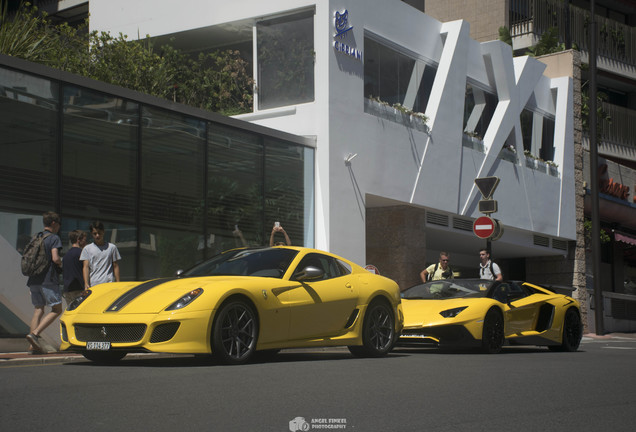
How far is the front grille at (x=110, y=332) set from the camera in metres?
8.55

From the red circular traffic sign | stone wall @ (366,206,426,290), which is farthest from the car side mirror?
stone wall @ (366,206,426,290)

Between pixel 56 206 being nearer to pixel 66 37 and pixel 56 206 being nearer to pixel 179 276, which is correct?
pixel 179 276

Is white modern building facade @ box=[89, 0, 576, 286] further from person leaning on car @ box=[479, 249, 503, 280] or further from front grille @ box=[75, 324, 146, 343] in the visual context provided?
front grille @ box=[75, 324, 146, 343]

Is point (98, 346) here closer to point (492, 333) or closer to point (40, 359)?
point (40, 359)

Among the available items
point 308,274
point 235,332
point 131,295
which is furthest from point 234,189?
point 235,332

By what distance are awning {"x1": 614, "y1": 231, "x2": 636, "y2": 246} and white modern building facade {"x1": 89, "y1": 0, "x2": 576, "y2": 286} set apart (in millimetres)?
5520

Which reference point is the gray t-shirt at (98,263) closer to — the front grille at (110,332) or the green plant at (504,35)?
the front grille at (110,332)

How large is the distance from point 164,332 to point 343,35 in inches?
504

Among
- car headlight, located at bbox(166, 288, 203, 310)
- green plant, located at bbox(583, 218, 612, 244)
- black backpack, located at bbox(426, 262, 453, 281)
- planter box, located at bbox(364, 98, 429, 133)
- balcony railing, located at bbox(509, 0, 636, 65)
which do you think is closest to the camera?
car headlight, located at bbox(166, 288, 203, 310)

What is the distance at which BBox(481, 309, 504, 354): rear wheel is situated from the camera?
40.7 ft

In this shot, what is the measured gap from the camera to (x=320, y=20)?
19641mm

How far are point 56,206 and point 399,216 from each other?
35.6ft

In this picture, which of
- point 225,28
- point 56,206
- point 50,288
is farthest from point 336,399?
point 225,28

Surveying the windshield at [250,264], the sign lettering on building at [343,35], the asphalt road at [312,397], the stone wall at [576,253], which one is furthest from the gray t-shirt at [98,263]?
the stone wall at [576,253]
